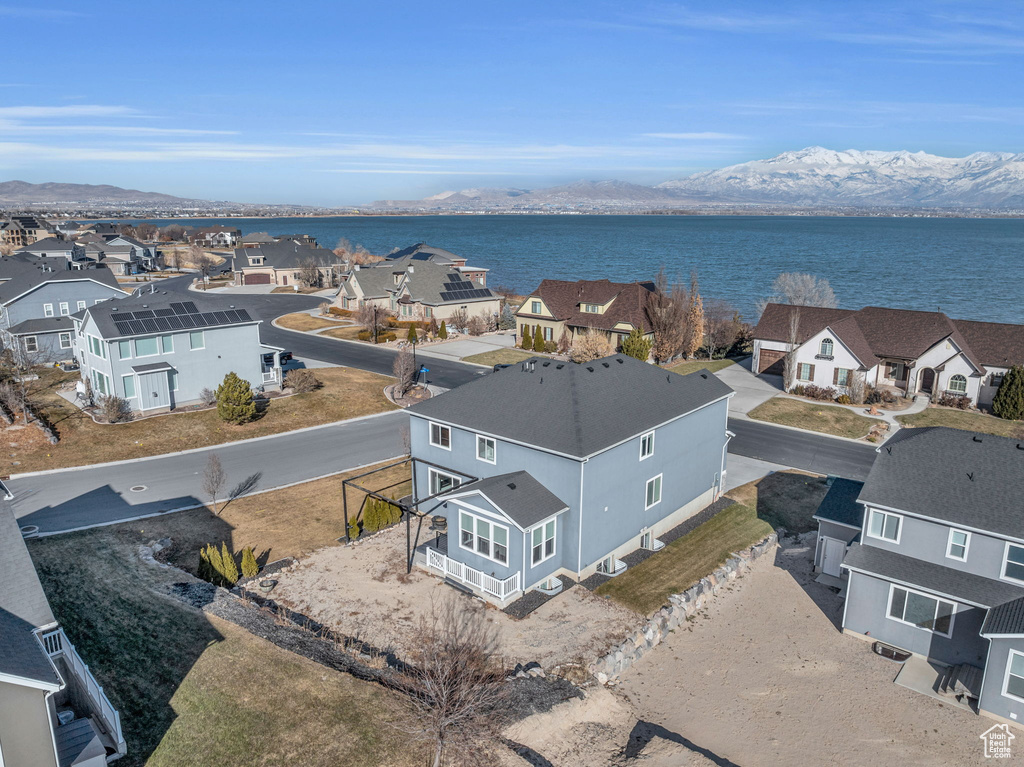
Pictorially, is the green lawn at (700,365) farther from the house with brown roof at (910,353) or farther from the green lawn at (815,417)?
the green lawn at (815,417)

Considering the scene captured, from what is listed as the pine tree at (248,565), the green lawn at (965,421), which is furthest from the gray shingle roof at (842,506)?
the pine tree at (248,565)

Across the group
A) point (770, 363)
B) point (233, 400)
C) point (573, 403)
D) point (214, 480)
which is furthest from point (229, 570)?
point (770, 363)

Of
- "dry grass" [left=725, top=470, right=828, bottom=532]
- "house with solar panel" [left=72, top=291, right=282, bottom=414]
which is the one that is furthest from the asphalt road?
"house with solar panel" [left=72, top=291, right=282, bottom=414]

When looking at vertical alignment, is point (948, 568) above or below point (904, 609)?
above

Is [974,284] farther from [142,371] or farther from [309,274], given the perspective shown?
[142,371]

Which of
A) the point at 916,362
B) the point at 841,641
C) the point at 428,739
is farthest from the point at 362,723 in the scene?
the point at 916,362

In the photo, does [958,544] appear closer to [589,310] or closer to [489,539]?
[489,539]
